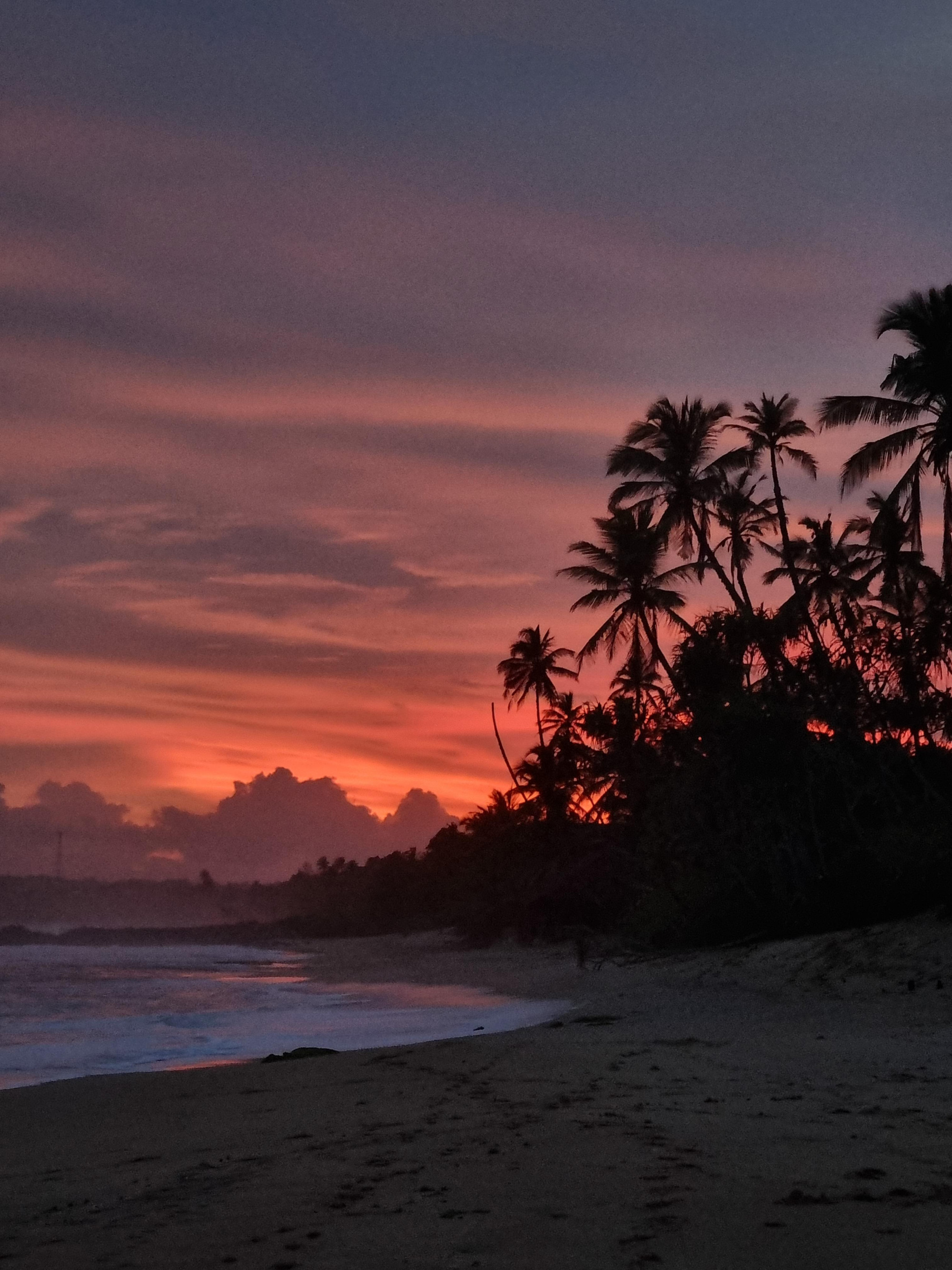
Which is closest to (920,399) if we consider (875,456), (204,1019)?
(875,456)

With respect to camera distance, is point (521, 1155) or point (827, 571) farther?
point (827, 571)

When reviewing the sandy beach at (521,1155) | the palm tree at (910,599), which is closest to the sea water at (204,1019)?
the sandy beach at (521,1155)

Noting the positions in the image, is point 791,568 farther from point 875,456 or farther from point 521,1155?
point 521,1155

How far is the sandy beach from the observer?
3.79 meters

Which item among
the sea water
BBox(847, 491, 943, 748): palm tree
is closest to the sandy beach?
the sea water

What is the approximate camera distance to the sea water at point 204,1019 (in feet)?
46.3

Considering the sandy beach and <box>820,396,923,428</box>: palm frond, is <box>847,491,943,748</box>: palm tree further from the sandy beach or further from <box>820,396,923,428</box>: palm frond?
the sandy beach

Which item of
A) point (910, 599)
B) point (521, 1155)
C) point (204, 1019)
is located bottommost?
point (204, 1019)

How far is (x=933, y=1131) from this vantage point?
5.36 meters

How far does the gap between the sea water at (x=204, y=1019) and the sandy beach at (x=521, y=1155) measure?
375 centimetres

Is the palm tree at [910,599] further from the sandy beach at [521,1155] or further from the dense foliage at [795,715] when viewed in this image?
the sandy beach at [521,1155]

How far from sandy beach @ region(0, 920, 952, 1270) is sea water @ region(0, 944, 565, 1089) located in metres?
3.75

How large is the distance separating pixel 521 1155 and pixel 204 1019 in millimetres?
16251

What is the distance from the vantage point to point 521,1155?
205 inches
